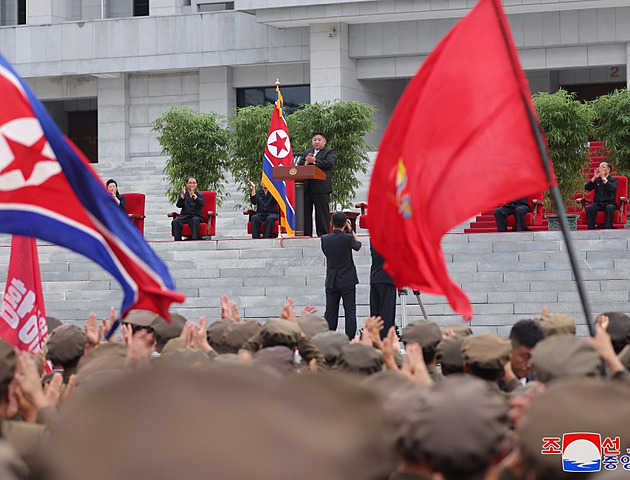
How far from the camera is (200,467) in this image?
1.56 metres

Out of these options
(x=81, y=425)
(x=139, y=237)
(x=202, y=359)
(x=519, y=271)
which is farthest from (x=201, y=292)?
(x=81, y=425)

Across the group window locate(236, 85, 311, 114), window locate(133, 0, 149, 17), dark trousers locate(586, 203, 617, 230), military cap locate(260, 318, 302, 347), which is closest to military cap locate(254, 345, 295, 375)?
military cap locate(260, 318, 302, 347)

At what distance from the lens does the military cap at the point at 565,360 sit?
10.5ft

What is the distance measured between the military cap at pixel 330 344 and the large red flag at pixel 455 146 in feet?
1.58

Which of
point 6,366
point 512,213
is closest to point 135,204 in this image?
point 512,213

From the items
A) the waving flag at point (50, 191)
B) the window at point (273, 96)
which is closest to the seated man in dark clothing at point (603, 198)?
the waving flag at point (50, 191)

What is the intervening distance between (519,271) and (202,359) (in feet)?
34.2

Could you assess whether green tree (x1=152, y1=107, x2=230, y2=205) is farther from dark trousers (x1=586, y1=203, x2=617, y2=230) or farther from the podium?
dark trousers (x1=586, y1=203, x2=617, y2=230)

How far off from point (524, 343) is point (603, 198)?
474 inches

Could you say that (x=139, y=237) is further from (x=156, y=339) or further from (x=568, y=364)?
(x=568, y=364)

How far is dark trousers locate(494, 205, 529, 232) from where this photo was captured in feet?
51.8

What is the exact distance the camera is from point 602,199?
15.8 meters

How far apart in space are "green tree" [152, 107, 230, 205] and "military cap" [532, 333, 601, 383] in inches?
778

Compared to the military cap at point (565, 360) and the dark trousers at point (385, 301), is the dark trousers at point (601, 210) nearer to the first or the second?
the dark trousers at point (385, 301)
